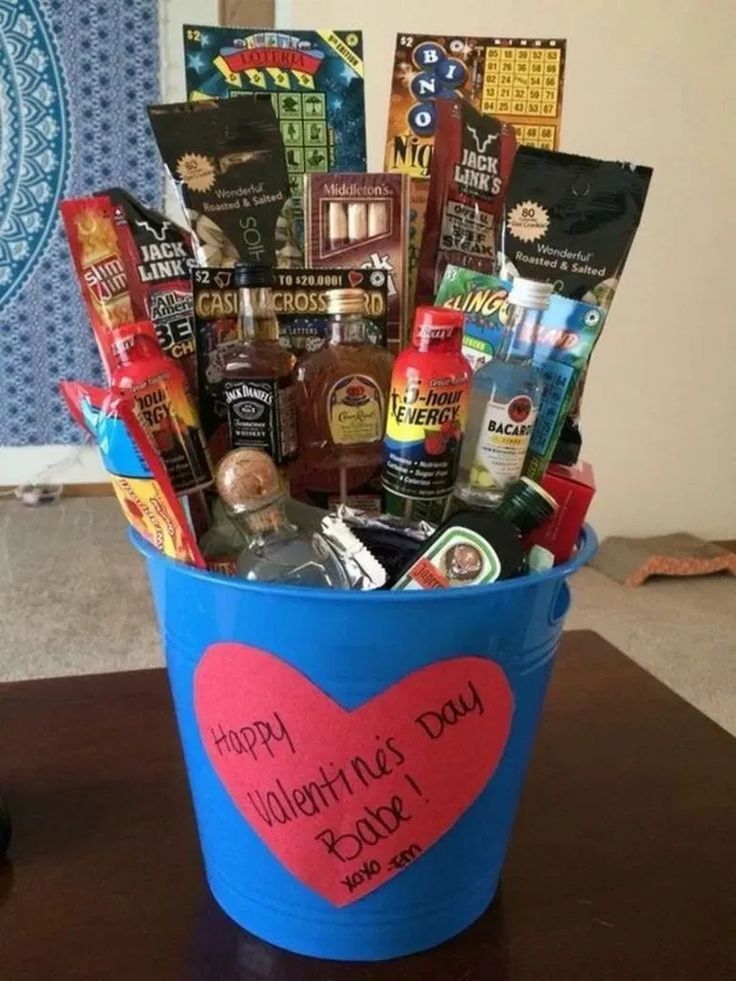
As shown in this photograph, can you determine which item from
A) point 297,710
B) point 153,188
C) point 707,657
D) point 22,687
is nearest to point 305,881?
point 297,710

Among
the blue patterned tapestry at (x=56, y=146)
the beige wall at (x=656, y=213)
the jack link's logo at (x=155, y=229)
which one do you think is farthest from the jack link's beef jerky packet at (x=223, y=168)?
the blue patterned tapestry at (x=56, y=146)

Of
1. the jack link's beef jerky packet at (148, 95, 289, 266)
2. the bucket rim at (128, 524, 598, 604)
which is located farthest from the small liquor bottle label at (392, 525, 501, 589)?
the jack link's beef jerky packet at (148, 95, 289, 266)

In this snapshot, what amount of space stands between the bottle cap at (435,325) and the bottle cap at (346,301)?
0.15 feet

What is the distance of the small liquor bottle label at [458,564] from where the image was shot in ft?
1.48

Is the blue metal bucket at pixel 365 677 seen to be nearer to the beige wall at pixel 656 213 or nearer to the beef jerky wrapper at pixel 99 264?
the beef jerky wrapper at pixel 99 264

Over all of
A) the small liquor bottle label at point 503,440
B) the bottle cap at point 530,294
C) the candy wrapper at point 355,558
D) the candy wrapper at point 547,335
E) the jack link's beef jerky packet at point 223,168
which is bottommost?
the candy wrapper at point 355,558

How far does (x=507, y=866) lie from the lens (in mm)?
568

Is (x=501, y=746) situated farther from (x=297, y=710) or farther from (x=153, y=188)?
(x=153, y=188)

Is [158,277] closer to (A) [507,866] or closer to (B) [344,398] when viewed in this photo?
(B) [344,398]

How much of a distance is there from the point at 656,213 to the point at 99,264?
194cm

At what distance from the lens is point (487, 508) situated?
51 cm

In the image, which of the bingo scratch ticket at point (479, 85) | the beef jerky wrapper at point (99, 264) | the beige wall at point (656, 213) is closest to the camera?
the beef jerky wrapper at point (99, 264)

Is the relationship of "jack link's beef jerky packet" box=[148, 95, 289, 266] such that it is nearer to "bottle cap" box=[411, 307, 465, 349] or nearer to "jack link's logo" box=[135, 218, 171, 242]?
"jack link's logo" box=[135, 218, 171, 242]

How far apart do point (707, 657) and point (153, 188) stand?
5.07 ft
